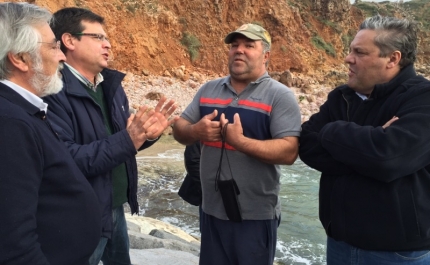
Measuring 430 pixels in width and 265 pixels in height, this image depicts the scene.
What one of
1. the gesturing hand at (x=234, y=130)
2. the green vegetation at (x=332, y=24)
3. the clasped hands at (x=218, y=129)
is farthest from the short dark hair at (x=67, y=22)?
the green vegetation at (x=332, y=24)

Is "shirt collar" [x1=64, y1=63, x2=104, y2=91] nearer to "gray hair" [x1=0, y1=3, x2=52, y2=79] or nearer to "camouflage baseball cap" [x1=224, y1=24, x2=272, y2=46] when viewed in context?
"gray hair" [x1=0, y1=3, x2=52, y2=79]

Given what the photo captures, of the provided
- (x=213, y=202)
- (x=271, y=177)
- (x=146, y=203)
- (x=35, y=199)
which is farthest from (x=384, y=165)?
(x=146, y=203)

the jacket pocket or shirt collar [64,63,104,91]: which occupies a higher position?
shirt collar [64,63,104,91]

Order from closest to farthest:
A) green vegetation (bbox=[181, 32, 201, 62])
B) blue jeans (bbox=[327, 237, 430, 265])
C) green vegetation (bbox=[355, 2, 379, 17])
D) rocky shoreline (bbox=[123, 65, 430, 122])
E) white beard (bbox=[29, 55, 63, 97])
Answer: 1. white beard (bbox=[29, 55, 63, 97])
2. blue jeans (bbox=[327, 237, 430, 265])
3. rocky shoreline (bbox=[123, 65, 430, 122])
4. green vegetation (bbox=[181, 32, 201, 62])
5. green vegetation (bbox=[355, 2, 379, 17])

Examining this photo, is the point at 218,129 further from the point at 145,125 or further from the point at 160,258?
the point at 160,258

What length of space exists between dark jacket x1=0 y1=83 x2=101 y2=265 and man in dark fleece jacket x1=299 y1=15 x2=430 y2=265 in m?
1.48

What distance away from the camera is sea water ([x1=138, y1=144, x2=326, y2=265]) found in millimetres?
7039

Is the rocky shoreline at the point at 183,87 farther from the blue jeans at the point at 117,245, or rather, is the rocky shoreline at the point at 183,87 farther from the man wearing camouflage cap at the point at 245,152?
the man wearing camouflage cap at the point at 245,152

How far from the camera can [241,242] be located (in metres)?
3.00

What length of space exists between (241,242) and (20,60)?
1936 mm

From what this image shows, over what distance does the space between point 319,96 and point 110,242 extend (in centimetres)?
2155

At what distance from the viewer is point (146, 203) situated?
344 inches

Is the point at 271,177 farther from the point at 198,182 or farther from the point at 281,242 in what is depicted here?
the point at 281,242

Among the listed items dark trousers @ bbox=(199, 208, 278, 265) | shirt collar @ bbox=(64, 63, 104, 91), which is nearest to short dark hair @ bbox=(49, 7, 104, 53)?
shirt collar @ bbox=(64, 63, 104, 91)
